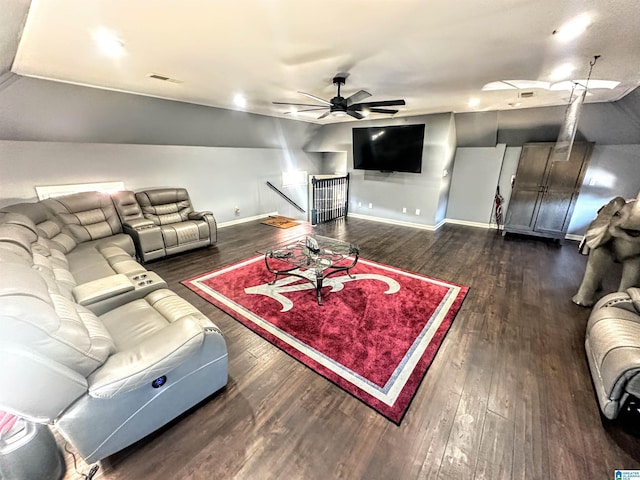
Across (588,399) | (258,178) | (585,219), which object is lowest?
(588,399)

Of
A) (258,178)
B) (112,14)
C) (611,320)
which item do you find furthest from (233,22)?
(258,178)

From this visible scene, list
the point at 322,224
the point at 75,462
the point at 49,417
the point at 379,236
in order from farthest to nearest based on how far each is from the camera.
Result: 1. the point at 322,224
2. the point at 379,236
3. the point at 75,462
4. the point at 49,417

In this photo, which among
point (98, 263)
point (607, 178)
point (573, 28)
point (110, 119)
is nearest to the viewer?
point (573, 28)

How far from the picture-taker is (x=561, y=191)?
493 cm

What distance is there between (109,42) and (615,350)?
4.44 m

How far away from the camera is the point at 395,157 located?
585cm

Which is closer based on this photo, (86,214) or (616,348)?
(616,348)

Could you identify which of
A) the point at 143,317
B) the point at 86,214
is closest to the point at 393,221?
the point at 143,317

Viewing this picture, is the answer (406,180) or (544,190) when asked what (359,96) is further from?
(544,190)

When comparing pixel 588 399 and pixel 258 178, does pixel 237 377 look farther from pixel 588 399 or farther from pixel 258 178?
pixel 258 178

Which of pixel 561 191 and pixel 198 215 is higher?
pixel 561 191

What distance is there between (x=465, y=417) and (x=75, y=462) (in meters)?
2.36

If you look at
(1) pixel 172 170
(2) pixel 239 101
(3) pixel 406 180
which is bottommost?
(3) pixel 406 180

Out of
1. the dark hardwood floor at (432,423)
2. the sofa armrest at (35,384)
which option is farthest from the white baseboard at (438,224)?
the sofa armrest at (35,384)
